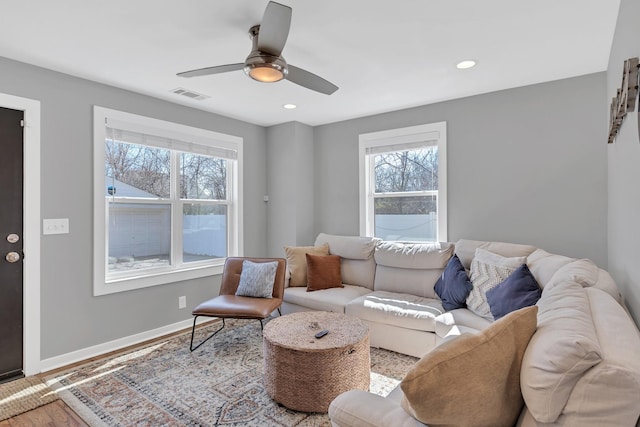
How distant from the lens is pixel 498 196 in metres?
3.50

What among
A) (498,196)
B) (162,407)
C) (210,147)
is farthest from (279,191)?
(162,407)

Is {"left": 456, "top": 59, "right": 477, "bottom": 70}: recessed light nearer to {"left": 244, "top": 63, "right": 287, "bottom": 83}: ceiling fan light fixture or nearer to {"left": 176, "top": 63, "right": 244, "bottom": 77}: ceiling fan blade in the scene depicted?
{"left": 244, "top": 63, "right": 287, "bottom": 83}: ceiling fan light fixture

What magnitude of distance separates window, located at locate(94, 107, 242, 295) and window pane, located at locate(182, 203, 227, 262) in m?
0.01

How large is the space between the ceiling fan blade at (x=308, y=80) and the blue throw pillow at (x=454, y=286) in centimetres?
191

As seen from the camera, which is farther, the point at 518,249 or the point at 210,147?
the point at 210,147

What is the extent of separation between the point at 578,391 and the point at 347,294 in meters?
2.73

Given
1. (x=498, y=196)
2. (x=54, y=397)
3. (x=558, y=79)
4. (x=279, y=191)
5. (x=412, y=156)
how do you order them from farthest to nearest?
1. (x=279, y=191)
2. (x=412, y=156)
3. (x=498, y=196)
4. (x=558, y=79)
5. (x=54, y=397)

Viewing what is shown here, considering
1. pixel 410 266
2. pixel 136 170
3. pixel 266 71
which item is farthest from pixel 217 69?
pixel 410 266

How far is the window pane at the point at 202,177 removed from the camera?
13.2 feet

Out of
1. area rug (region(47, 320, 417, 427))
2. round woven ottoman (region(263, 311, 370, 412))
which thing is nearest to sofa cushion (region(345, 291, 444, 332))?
area rug (region(47, 320, 417, 427))

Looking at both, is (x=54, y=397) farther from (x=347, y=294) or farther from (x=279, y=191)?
(x=279, y=191)

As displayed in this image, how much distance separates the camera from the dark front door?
2682 millimetres

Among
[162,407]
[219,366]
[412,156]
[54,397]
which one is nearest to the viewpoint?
[162,407]


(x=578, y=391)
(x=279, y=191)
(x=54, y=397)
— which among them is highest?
(x=279, y=191)
